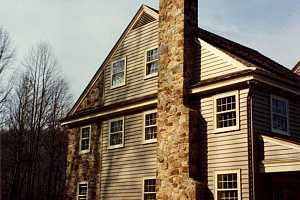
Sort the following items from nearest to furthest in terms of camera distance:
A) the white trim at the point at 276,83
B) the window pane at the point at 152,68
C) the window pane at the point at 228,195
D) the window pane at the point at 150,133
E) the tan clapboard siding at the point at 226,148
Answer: the tan clapboard siding at the point at 226,148, the window pane at the point at 228,195, the white trim at the point at 276,83, the window pane at the point at 150,133, the window pane at the point at 152,68

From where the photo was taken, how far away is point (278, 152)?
14.5 m

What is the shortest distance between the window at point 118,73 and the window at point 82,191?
5284 millimetres

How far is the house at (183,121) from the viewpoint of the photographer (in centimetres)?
1517

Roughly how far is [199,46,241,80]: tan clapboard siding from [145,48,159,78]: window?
2909mm

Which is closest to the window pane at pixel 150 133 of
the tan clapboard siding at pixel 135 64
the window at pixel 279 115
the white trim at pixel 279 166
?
the tan clapboard siding at pixel 135 64

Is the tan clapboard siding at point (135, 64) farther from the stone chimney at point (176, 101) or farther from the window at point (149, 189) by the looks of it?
the window at point (149, 189)

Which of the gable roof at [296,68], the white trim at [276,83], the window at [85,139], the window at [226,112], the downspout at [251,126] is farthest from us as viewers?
the gable roof at [296,68]

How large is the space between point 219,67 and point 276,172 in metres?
4.50

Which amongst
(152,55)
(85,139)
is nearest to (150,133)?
(152,55)

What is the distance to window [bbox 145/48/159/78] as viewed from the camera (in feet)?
65.1

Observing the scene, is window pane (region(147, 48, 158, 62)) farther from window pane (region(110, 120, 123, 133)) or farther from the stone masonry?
the stone masonry

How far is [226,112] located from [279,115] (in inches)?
87.4

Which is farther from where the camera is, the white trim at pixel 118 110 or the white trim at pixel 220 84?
the white trim at pixel 118 110

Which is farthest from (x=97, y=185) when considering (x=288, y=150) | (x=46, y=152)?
(x=46, y=152)
